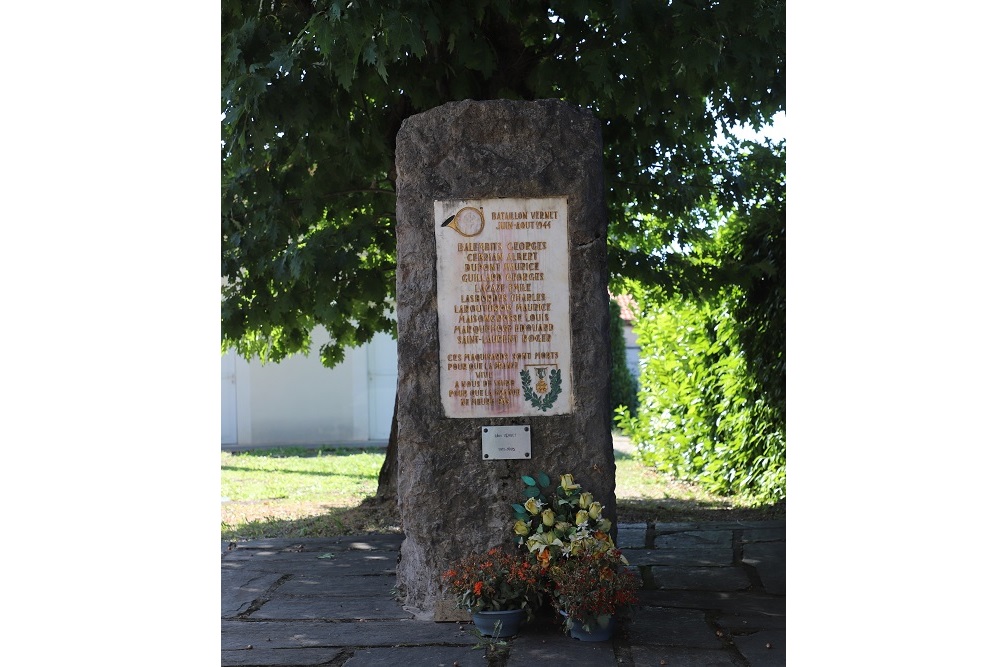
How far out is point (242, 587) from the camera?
488cm

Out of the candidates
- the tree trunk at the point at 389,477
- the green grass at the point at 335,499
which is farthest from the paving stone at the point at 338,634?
the tree trunk at the point at 389,477

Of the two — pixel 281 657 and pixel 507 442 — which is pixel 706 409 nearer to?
pixel 507 442

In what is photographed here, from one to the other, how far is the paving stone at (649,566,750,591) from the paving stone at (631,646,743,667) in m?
1.01

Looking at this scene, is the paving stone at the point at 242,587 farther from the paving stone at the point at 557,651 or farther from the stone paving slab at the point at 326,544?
the paving stone at the point at 557,651

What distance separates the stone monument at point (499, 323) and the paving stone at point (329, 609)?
0.76 ft

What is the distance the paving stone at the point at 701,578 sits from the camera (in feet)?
15.5

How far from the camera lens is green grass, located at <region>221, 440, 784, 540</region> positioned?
670cm

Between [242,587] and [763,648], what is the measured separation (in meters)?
2.68

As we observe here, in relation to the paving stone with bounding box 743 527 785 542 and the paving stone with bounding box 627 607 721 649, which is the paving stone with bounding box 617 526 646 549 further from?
the paving stone with bounding box 627 607 721 649

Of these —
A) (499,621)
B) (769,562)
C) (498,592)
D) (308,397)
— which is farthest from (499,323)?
(308,397)

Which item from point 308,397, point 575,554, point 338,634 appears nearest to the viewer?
point 575,554

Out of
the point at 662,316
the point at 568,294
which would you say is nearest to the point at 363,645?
the point at 568,294

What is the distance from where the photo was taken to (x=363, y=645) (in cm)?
382

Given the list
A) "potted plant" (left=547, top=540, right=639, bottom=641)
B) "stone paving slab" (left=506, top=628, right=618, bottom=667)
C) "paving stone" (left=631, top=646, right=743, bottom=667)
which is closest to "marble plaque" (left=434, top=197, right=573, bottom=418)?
"potted plant" (left=547, top=540, right=639, bottom=641)
